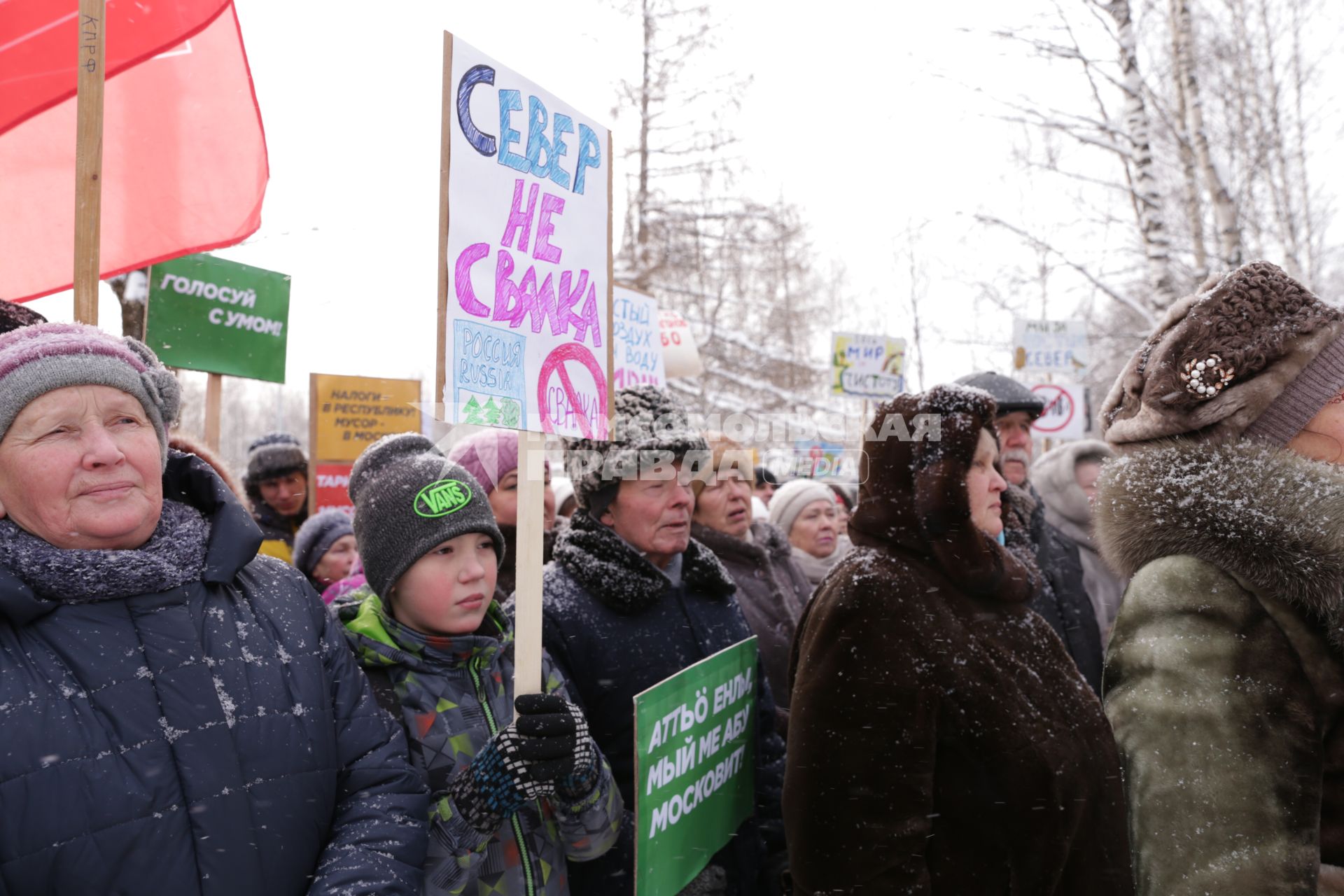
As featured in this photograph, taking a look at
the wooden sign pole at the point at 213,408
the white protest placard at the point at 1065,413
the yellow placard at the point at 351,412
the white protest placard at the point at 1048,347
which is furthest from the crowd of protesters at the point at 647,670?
the white protest placard at the point at 1048,347

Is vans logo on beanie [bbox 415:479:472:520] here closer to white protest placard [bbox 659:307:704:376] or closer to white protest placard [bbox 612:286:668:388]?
white protest placard [bbox 612:286:668:388]

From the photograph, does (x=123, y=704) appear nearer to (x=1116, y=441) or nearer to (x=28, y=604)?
(x=28, y=604)

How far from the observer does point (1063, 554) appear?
4.34 metres

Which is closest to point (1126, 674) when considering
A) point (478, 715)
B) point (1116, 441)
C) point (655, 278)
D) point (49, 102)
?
point (1116, 441)

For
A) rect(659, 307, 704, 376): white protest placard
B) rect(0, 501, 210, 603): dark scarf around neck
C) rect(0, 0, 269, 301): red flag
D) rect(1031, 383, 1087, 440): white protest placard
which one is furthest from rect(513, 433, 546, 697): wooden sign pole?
rect(1031, 383, 1087, 440): white protest placard

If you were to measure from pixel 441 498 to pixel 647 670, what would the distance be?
32.4 inches

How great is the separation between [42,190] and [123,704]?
2.56m

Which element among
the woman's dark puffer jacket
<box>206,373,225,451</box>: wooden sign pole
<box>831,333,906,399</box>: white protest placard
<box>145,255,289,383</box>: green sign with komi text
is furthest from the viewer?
<box>831,333,906,399</box>: white protest placard

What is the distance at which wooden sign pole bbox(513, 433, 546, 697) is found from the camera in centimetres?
198

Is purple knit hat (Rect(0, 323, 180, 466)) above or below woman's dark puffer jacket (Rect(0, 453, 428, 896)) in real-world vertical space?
above

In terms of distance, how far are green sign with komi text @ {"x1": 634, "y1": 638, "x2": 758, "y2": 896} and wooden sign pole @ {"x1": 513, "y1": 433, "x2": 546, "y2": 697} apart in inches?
11.0

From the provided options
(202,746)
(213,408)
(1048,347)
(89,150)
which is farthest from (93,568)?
(1048,347)

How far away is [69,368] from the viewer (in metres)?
1.66

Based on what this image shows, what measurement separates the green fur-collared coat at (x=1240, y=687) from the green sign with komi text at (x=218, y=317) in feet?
15.2
